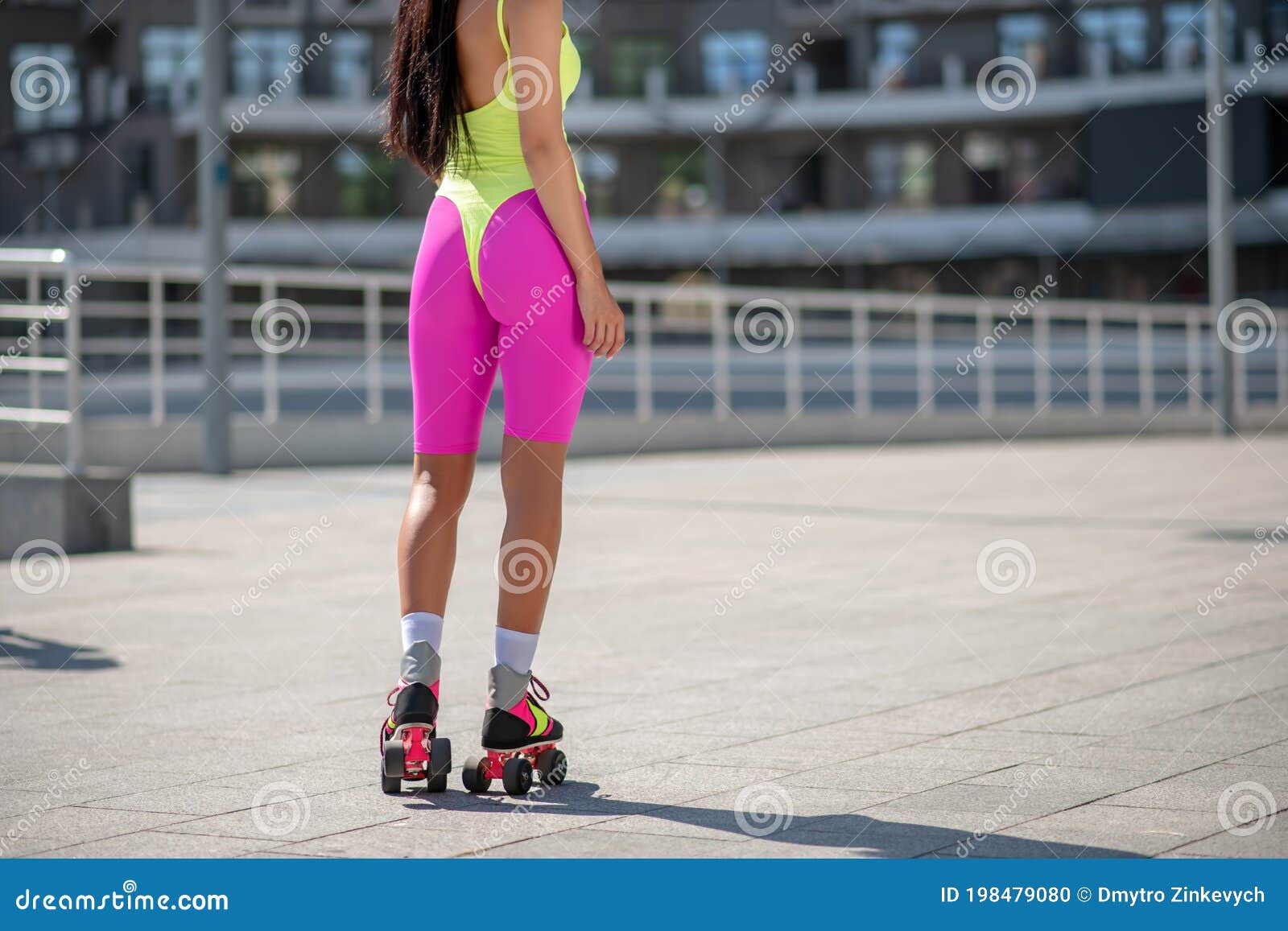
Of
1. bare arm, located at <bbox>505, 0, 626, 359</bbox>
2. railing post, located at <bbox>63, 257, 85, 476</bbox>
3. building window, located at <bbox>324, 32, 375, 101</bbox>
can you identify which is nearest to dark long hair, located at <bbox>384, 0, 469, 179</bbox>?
bare arm, located at <bbox>505, 0, 626, 359</bbox>

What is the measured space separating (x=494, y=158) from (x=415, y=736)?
1045 millimetres

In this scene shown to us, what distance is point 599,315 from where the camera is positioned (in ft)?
9.56

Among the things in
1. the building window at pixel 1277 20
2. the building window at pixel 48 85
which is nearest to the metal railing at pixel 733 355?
the building window at pixel 48 85

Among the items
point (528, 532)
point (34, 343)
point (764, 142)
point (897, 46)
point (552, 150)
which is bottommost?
point (528, 532)

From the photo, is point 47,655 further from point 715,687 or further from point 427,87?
point 427,87

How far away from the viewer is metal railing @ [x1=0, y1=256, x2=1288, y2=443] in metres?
12.4

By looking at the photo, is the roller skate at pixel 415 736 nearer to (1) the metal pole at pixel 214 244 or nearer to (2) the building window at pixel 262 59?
(1) the metal pole at pixel 214 244

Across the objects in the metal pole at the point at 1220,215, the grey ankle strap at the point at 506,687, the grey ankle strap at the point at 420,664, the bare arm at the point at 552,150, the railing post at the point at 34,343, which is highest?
the metal pole at the point at 1220,215

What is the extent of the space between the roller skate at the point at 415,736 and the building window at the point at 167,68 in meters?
38.4

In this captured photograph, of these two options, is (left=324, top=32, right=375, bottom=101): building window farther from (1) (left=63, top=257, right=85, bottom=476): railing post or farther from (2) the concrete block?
(2) the concrete block

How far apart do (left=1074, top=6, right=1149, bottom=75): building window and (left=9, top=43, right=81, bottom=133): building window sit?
77.4 feet

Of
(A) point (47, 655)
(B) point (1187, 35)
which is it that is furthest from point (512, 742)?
(B) point (1187, 35)

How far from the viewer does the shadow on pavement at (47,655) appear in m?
4.32

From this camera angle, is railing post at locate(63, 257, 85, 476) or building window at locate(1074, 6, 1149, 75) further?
building window at locate(1074, 6, 1149, 75)
